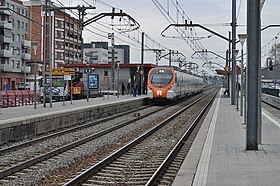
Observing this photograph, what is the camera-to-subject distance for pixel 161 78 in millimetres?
41969

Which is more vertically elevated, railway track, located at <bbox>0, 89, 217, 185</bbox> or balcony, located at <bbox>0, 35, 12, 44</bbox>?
balcony, located at <bbox>0, 35, 12, 44</bbox>

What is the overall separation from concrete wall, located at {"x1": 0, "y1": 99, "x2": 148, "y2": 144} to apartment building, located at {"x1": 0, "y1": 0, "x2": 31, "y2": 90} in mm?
41378

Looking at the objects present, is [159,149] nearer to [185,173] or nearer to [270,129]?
[185,173]

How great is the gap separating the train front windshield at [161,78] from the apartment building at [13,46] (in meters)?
31.9

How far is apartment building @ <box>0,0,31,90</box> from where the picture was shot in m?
70.6

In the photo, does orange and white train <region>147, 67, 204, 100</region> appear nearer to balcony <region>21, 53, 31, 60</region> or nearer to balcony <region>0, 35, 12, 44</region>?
balcony <region>0, 35, 12, 44</region>

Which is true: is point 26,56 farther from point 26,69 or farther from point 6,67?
point 6,67

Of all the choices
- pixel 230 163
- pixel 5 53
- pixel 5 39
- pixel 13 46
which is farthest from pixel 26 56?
pixel 230 163

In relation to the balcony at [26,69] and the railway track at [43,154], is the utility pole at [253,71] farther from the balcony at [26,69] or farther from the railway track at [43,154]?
the balcony at [26,69]

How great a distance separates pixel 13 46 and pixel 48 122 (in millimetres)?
57243

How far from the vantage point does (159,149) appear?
616 inches

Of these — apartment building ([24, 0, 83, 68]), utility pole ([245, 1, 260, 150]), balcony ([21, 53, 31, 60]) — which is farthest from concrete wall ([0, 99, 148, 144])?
→ apartment building ([24, 0, 83, 68])

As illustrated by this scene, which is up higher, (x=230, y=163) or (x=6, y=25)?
(x=6, y=25)

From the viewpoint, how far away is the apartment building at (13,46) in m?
70.6
